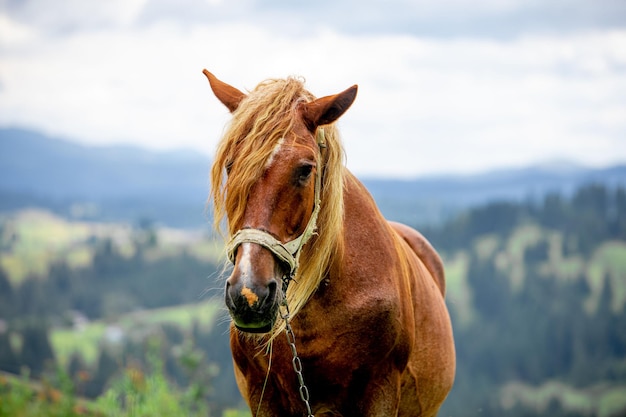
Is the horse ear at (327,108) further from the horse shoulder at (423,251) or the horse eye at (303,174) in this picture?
the horse shoulder at (423,251)

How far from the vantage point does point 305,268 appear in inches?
168

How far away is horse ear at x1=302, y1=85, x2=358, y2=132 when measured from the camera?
404 centimetres

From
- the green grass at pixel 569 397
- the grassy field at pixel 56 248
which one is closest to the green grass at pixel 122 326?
the grassy field at pixel 56 248

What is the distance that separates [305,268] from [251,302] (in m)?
0.83

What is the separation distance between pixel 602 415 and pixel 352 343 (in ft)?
276

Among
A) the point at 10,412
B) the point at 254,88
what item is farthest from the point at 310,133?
the point at 10,412

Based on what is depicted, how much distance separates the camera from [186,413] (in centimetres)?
934

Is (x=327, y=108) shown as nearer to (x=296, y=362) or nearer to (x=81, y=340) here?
(x=296, y=362)

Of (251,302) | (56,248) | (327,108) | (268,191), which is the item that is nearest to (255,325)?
(251,302)

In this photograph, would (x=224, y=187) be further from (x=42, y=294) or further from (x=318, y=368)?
(x=42, y=294)

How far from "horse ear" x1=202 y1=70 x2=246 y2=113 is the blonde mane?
14 centimetres

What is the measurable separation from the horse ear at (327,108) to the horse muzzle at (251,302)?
3.44 ft

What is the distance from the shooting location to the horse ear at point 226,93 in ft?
14.7

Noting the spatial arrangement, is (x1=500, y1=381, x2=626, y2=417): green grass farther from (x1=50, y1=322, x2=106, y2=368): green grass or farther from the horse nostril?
the horse nostril
